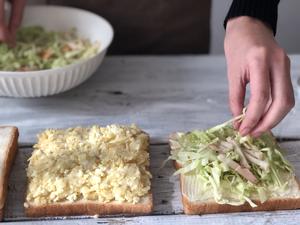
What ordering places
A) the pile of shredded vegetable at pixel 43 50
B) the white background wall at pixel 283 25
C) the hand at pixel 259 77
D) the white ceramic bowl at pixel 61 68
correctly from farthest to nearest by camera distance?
1. the white background wall at pixel 283 25
2. the pile of shredded vegetable at pixel 43 50
3. the white ceramic bowl at pixel 61 68
4. the hand at pixel 259 77

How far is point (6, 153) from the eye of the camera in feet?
5.37

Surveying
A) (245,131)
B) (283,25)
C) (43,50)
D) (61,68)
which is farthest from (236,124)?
(283,25)

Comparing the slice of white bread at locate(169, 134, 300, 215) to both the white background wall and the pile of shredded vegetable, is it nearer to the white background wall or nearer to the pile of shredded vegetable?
the pile of shredded vegetable

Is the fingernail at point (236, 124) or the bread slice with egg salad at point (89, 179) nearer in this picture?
the bread slice with egg salad at point (89, 179)

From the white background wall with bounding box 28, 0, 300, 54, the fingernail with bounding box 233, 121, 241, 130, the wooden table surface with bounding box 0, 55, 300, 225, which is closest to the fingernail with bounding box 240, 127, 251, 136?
the fingernail with bounding box 233, 121, 241, 130

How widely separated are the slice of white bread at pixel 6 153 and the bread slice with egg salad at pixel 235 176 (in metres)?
0.45

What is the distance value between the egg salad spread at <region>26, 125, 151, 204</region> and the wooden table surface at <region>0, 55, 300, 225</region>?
0.19ft

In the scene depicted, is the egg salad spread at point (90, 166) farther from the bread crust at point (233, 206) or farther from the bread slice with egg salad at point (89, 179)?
the bread crust at point (233, 206)

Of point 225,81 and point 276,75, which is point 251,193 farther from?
point 225,81

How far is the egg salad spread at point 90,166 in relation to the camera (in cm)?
150

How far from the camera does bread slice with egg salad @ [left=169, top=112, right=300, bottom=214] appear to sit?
151 cm

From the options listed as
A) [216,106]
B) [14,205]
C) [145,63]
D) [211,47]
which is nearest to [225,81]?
[216,106]

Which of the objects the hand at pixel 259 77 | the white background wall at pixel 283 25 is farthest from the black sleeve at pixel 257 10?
the white background wall at pixel 283 25

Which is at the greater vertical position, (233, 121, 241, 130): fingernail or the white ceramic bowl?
(233, 121, 241, 130): fingernail
